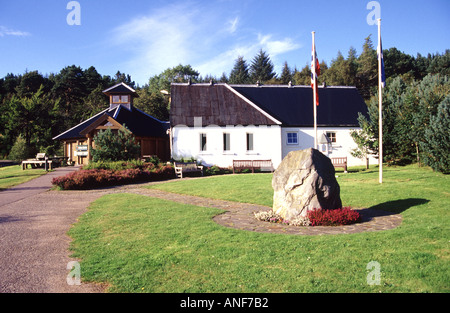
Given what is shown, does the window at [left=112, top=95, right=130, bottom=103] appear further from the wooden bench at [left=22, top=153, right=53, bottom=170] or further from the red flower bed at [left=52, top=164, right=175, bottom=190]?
the red flower bed at [left=52, top=164, right=175, bottom=190]

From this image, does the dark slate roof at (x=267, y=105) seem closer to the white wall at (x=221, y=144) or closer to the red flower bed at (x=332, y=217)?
the white wall at (x=221, y=144)

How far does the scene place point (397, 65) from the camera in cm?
6278

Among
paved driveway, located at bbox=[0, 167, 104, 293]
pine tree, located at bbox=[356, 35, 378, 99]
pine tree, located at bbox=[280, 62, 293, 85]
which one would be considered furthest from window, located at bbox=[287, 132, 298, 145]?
pine tree, located at bbox=[280, 62, 293, 85]

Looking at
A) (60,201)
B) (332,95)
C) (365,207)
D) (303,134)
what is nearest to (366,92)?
(332,95)

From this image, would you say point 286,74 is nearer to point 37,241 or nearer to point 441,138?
point 441,138

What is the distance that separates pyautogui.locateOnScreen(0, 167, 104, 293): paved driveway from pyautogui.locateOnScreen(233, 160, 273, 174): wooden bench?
13711 mm

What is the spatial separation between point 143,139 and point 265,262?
96.3 ft

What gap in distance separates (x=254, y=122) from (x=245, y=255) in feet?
74.8

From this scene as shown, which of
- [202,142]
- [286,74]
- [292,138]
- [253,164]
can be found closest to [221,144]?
[202,142]

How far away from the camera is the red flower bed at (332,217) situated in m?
9.30

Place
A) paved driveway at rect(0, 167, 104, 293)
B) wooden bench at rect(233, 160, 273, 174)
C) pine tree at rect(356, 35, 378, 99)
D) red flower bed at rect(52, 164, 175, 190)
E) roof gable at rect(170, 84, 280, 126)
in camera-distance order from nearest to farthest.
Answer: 1. paved driveway at rect(0, 167, 104, 293)
2. red flower bed at rect(52, 164, 175, 190)
3. wooden bench at rect(233, 160, 273, 174)
4. roof gable at rect(170, 84, 280, 126)
5. pine tree at rect(356, 35, 378, 99)

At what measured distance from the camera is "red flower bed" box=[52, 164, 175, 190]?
18.0 meters

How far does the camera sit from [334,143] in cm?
3034

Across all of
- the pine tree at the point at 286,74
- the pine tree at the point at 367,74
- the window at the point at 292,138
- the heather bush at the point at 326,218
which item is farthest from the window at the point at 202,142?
the pine tree at the point at 286,74
